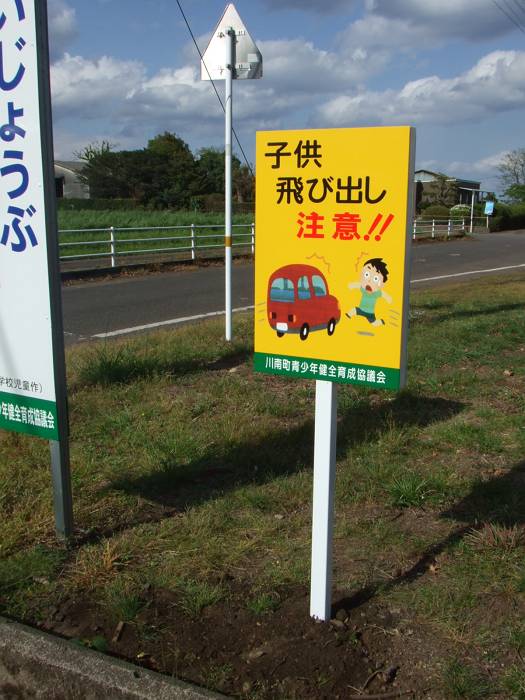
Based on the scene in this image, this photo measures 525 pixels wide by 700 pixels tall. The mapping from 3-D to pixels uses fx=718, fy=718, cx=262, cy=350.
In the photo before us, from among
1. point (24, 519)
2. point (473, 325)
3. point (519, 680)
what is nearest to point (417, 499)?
point (519, 680)

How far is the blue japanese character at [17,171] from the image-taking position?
3195mm

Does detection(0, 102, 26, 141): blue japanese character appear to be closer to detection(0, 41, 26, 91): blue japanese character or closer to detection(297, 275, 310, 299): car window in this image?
detection(0, 41, 26, 91): blue japanese character

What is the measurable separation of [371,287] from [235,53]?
4.82 meters

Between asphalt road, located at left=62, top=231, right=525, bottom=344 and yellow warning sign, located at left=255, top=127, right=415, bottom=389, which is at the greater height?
yellow warning sign, located at left=255, top=127, right=415, bottom=389

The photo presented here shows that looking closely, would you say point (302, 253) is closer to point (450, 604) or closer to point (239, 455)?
point (450, 604)

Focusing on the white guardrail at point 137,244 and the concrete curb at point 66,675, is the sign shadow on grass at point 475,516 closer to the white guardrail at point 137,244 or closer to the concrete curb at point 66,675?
the concrete curb at point 66,675

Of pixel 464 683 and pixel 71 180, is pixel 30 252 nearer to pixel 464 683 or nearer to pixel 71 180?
pixel 464 683

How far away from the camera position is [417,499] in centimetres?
381

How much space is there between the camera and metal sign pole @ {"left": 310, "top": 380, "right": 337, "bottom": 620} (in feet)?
9.15

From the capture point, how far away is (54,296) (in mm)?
3273

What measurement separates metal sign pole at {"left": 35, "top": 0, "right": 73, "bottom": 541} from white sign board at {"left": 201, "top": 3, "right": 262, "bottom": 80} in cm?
382

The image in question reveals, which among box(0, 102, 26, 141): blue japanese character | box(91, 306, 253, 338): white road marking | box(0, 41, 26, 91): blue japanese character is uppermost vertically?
box(0, 41, 26, 91): blue japanese character

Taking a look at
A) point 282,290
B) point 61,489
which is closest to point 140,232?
point 61,489

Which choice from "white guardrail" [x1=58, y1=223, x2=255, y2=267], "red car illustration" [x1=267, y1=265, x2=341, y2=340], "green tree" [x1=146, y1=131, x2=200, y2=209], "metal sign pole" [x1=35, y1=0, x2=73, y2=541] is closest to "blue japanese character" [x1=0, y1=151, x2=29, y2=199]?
"metal sign pole" [x1=35, y1=0, x2=73, y2=541]
